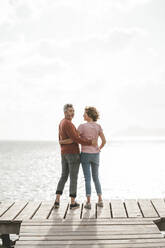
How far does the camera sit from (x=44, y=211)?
7152mm

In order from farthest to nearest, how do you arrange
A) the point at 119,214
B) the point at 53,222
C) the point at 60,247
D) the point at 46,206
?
1. the point at 46,206
2. the point at 119,214
3. the point at 53,222
4. the point at 60,247

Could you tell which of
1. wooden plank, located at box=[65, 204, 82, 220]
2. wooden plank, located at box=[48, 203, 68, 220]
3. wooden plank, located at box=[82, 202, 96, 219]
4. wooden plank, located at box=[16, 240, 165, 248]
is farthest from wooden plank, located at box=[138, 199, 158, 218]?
wooden plank, located at box=[48, 203, 68, 220]

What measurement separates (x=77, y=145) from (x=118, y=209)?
178 centimetres

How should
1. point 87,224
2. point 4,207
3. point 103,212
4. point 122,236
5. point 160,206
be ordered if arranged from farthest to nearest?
1. point 4,207
2. point 160,206
3. point 103,212
4. point 87,224
5. point 122,236

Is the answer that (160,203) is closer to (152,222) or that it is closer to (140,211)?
(140,211)

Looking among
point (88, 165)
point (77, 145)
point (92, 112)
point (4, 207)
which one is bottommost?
point (4, 207)

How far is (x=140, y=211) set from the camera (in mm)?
7082

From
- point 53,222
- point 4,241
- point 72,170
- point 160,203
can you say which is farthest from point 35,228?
point 4,241

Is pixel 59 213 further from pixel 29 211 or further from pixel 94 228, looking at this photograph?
pixel 94 228

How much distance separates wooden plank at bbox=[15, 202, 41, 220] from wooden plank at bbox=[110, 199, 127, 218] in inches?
71.6

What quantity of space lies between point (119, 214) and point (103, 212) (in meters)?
0.38

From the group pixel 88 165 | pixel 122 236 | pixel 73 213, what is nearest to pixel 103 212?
pixel 73 213

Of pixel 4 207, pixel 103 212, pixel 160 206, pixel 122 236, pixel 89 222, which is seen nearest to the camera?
pixel 122 236

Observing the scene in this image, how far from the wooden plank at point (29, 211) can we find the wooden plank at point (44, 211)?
4.3 inches
